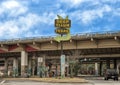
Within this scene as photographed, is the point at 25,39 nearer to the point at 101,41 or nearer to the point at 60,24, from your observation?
the point at 101,41

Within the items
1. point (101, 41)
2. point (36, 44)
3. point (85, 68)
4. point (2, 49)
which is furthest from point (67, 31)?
point (85, 68)

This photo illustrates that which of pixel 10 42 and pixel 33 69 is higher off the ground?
pixel 10 42

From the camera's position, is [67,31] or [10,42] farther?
[10,42]

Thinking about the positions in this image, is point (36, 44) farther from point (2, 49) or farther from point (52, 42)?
point (2, 49)

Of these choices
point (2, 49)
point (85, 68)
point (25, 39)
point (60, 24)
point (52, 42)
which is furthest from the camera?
point (85, 68)

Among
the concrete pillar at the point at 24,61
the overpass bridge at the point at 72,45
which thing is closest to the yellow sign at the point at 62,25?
the overpass bridge at the point at 72,45

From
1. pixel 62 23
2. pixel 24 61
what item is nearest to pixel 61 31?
pixel 62 23

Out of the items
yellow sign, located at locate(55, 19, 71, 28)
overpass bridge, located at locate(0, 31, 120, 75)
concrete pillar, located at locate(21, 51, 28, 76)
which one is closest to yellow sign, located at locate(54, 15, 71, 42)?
yellow sign, located at locate(55, 19, 71, 28)

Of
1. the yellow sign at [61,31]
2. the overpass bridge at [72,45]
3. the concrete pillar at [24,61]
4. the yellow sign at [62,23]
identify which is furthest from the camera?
the concrete pillar at [24,61]

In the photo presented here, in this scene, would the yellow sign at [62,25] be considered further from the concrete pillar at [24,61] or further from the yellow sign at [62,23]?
the concrete pillar at [24,61]

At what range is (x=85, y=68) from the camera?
533ft

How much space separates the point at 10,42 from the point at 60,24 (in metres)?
28.4

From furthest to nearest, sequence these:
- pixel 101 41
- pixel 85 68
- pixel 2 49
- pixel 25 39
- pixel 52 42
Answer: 1. pixel 85 68
2. pixel 2 49
3. pixel 25 39
4. pixel 52 42
5. pixel 101 41

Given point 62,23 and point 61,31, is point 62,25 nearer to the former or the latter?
point 62,23
